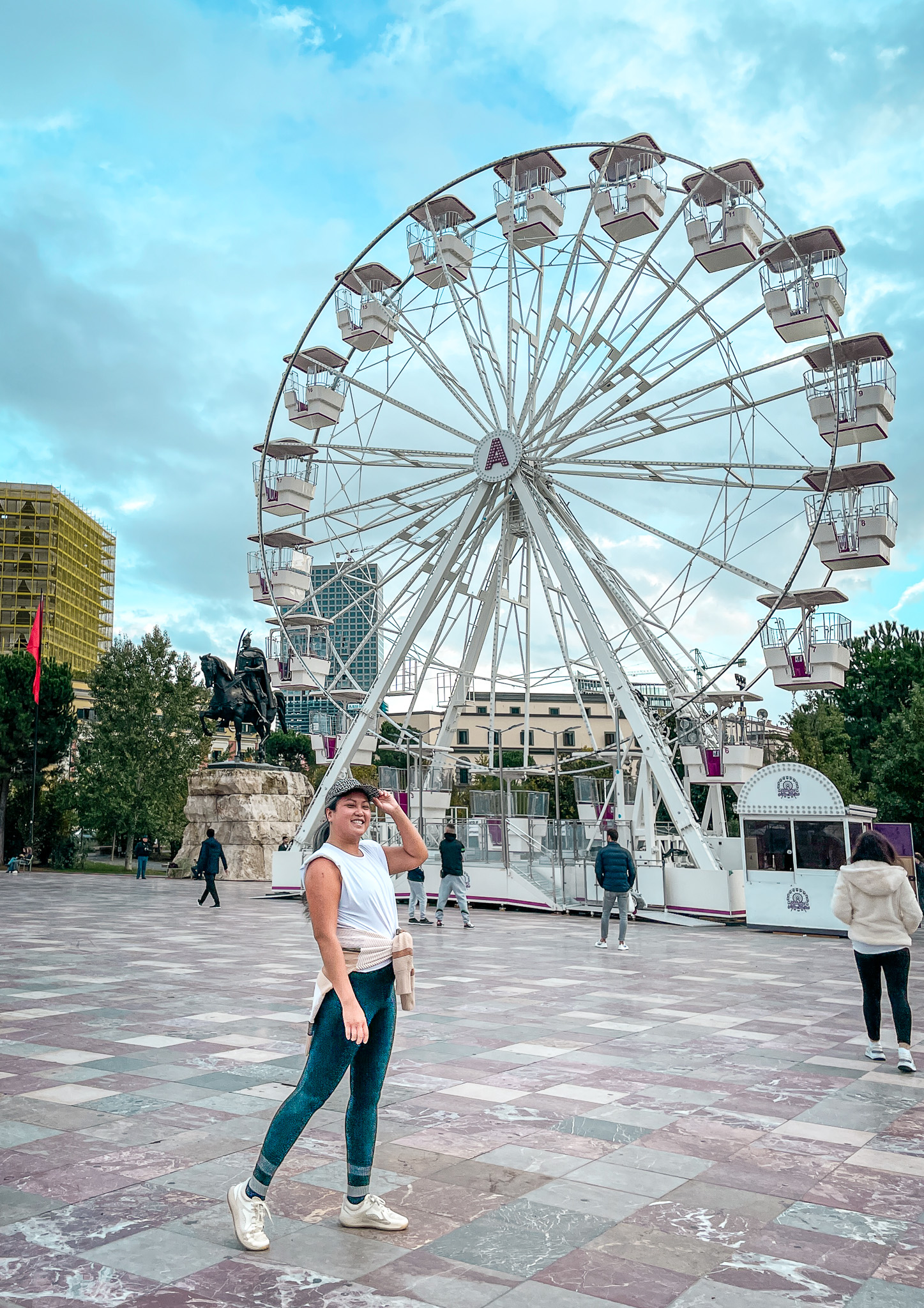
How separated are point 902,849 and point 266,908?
1246 cm

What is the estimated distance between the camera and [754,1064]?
7.09m

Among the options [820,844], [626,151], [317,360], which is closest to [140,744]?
[317,360]

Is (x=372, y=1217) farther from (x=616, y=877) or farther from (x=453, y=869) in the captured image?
(x=453, y=869)

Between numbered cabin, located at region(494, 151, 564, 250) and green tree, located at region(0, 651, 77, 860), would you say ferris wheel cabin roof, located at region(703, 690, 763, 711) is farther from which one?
green tree, located at region(0, 651, 77, 860)

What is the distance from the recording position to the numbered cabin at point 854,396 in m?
19.9

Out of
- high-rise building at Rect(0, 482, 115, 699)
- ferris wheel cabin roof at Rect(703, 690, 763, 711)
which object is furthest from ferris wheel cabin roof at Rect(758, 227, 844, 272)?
high-rise building at Rect(0, 482, 115, 699)

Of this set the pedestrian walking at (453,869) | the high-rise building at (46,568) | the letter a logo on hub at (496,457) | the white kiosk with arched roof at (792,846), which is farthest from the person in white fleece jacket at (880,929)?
the high-rise building at (46,568)

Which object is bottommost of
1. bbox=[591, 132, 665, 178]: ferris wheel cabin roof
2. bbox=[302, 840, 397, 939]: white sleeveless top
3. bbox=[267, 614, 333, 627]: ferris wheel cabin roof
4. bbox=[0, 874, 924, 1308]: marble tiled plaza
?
bbox=[0, 874, 924, 1308]: marble tiled plaza

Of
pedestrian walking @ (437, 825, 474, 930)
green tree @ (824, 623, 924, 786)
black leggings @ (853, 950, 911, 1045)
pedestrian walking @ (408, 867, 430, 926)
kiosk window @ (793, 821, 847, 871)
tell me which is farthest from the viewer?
green tree @ (824, 623, 924, 786)

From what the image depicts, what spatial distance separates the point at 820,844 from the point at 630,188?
13.8 metres

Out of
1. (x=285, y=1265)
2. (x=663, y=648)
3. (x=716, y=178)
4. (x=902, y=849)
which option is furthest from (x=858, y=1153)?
(x=716, y=178)

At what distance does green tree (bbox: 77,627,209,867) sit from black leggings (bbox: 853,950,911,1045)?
39092 millimetres

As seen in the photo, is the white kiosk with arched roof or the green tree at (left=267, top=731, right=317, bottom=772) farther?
the green tree at (left=267, top=731, right=317, bottom=772)

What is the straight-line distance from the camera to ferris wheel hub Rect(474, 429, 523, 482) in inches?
965
